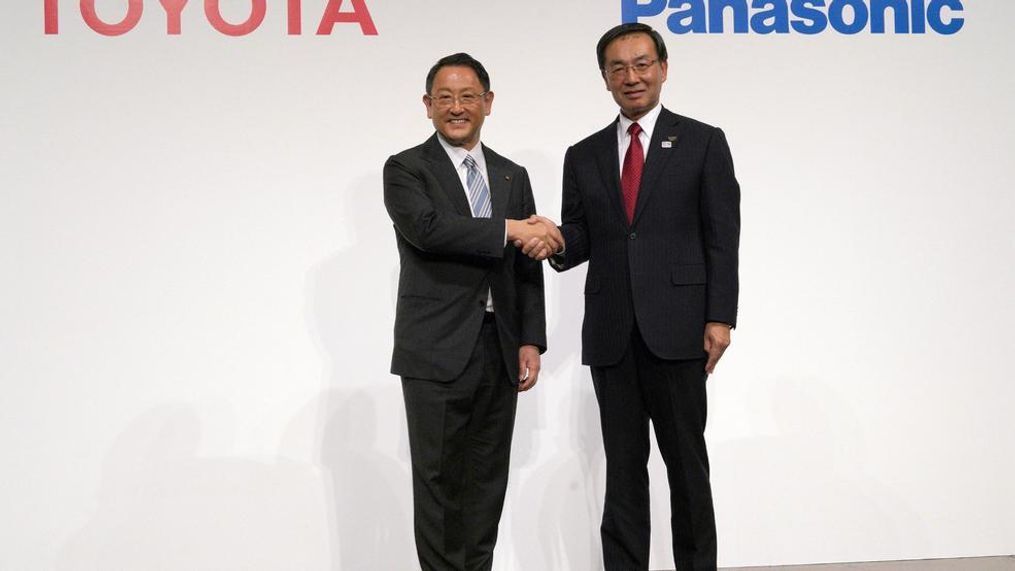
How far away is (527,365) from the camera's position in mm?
2564

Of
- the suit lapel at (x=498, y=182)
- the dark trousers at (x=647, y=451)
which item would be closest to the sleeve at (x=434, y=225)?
the suit lapel at (x=498, y=182)

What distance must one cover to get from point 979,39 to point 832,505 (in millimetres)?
1865

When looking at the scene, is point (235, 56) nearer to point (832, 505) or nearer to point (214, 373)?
point (214, 373)

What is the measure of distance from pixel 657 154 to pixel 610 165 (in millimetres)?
136

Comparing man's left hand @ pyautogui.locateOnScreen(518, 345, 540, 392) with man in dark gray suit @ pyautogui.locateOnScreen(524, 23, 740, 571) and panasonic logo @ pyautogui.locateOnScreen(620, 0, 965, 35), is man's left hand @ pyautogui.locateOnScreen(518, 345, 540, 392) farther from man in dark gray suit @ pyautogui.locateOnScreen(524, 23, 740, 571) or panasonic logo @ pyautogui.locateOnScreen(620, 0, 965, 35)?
panasonic logo @ pyautogui.locateOnScreen(620, 0, 965, 35)

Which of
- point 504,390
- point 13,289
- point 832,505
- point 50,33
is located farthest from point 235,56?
point 832,505

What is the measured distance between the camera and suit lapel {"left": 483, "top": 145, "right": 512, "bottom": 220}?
250 cm

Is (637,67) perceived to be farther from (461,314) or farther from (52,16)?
(52,16)

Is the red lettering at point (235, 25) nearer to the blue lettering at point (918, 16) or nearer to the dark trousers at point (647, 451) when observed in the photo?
the dark trousers at point (647, 451)

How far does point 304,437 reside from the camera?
339 cm

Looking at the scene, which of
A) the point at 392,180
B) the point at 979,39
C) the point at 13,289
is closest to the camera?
the point at 392,180

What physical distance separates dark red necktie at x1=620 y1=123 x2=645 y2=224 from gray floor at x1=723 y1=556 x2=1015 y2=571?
165 cm

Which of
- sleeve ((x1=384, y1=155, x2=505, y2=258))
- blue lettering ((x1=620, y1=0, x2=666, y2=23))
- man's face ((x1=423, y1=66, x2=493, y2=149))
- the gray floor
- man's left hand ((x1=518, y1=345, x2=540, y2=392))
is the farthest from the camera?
blue lettering ((x1=620, y1=0, x2=666, y2=23))

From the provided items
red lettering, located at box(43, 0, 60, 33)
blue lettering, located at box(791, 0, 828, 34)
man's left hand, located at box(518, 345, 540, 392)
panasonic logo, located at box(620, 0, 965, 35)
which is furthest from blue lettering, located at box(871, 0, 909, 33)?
red lettering, located at box(43, 0, 60, 33)
